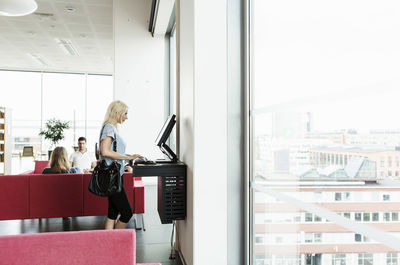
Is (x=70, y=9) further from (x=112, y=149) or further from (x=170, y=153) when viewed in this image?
(x=170, y=153)

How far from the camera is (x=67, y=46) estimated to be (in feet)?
33.0

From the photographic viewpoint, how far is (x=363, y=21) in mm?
1085

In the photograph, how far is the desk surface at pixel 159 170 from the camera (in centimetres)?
267

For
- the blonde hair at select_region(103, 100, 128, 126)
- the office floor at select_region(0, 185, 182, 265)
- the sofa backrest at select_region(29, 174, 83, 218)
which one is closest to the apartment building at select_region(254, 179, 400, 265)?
the office floor at select_region(0, 185, 182, 265)

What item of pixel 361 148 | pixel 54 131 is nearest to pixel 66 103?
pixel 54 131

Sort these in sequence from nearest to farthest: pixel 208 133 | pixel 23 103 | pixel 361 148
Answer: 1. pixel 361 148
2. pixel 208 133
3. pixel 23 103

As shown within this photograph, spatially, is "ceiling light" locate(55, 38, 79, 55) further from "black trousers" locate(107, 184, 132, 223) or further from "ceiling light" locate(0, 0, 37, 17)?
"black trousers" locate(107, 184, 132, 223)

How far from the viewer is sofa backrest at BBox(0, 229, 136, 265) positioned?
46.7 inches

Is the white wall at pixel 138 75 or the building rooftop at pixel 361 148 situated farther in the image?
the white wall at pixel 138 75

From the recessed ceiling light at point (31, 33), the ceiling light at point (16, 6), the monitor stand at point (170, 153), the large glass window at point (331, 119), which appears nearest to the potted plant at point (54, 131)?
the recessed ceiling light at point (31, 33)

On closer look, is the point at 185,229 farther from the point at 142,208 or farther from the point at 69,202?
the point at 69,202

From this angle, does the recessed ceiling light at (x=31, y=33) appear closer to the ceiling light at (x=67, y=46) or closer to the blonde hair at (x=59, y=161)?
the ceiling light at (x=67, y=46)

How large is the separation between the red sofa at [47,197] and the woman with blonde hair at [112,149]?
3.43 ft

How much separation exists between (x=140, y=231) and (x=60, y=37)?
24.8 feet
